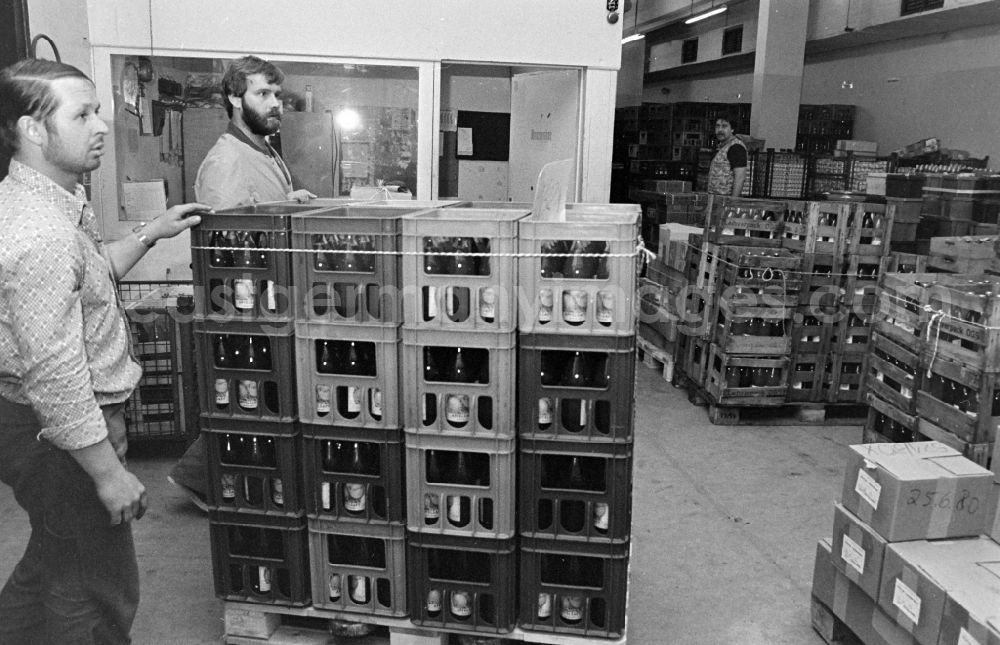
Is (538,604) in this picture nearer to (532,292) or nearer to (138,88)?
(532,292)

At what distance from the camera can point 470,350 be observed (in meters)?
2.91

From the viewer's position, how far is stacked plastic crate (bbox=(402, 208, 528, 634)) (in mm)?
2680

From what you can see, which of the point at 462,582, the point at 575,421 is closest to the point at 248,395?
the point at 462,582

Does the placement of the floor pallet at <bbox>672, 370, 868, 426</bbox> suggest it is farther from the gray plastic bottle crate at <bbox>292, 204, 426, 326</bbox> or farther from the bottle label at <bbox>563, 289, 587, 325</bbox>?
the gray plastic bottle crate at <bbox>292, 204, 426, 326</bbox>

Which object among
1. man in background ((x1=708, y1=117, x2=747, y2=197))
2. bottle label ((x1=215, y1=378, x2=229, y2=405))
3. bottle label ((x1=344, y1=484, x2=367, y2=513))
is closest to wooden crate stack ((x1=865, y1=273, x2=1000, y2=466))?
bottle label ((x1=344, y1=484, x2=367, y2=513))

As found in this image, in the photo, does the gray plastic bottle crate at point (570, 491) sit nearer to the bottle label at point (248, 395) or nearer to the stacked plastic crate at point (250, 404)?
the stacked plastic crate at point (250, 404)

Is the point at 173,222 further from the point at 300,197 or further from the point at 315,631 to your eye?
the point at 315,631

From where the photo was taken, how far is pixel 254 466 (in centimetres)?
291

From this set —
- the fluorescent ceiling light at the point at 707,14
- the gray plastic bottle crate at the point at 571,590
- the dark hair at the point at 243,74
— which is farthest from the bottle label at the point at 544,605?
the fluorescent ceiling light at the point at 707,14

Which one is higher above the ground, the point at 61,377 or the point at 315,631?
the point at 61,377

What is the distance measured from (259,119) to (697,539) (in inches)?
112

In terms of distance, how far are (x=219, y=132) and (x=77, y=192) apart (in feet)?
13.2

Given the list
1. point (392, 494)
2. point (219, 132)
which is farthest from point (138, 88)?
point (392, 494)

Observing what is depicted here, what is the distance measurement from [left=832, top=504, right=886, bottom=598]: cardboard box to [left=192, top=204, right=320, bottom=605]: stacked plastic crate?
1.95 m
